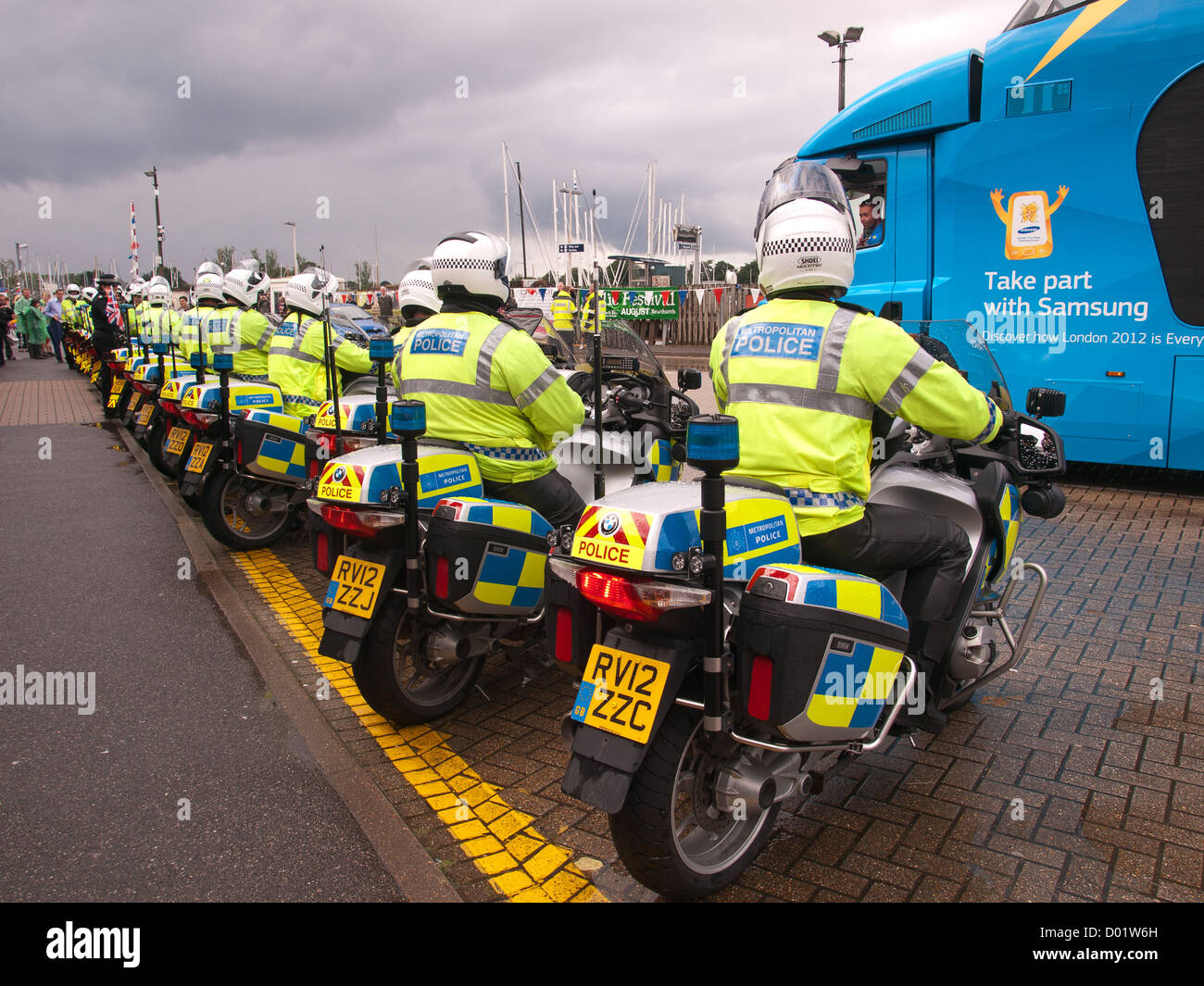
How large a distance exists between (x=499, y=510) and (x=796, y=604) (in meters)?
1.75

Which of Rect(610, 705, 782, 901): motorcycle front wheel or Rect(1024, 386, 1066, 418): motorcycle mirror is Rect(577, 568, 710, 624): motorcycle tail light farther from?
Rect(1024, 386, 1066, 418): motorcycle mirror

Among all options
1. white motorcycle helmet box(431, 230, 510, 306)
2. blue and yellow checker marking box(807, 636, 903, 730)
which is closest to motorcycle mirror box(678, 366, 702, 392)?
white motorcycle helmet box(431, 230, 510, 306)


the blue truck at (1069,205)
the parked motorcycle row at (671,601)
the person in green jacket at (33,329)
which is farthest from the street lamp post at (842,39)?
the person in green jacket at (33,329)

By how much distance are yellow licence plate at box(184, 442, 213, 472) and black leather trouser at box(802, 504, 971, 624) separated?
17.3ft

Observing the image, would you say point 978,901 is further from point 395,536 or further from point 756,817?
point 395,536

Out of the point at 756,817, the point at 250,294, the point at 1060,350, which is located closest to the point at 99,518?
the point at 250,294

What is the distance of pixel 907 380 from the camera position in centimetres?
297

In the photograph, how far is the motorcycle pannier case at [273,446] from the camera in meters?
6.64

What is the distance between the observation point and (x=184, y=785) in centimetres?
359

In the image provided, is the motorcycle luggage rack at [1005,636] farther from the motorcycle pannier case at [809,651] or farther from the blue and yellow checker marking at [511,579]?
the blue and yellow checker marking at [511,579]

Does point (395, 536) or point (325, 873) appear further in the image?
point (395, 536)

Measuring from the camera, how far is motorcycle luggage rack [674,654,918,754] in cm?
262

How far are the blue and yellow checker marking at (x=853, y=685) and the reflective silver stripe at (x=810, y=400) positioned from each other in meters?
0.80

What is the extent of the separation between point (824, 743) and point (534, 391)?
2190 millimetres
